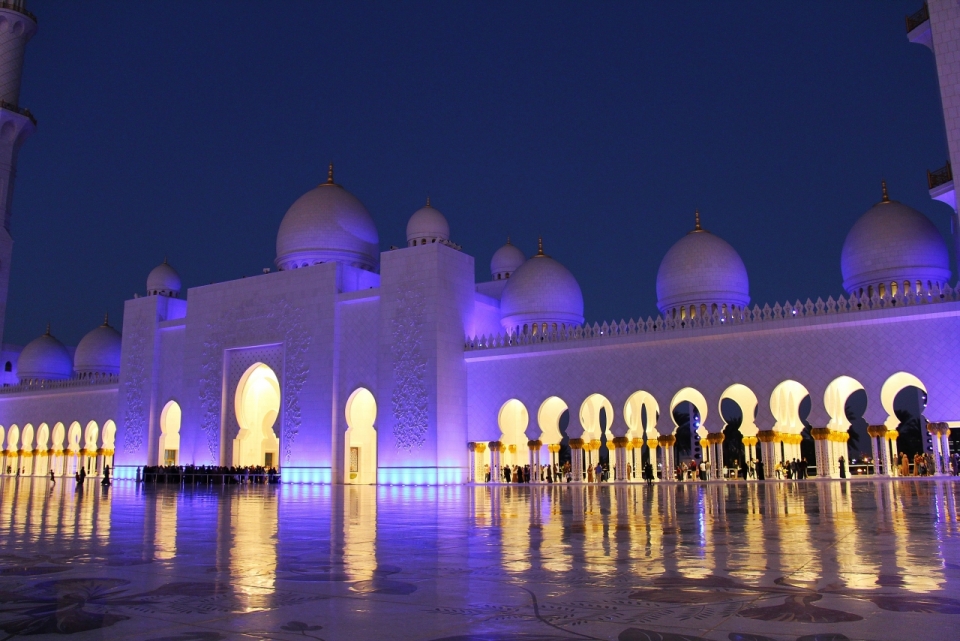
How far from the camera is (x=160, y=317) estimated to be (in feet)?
73.5

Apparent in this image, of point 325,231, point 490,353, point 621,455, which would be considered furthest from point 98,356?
point 621,455

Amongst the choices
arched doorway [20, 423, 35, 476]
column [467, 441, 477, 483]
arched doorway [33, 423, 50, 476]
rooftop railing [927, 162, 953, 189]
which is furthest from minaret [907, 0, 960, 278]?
arched doorway [20, 423, 35, 476]

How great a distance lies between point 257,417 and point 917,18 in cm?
1705

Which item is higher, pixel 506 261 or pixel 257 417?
pixel 506 261

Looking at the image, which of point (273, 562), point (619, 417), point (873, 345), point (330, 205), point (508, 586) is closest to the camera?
point (508, 586)

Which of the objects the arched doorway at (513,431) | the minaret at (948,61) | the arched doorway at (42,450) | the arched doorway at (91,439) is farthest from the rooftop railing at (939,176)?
the arched doorway at (42,450)

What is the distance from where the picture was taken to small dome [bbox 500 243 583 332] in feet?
64.1

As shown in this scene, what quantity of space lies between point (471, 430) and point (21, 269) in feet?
72.8

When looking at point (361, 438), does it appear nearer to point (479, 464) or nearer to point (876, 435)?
point (479, 464)

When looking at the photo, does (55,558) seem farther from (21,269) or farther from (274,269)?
(21,269)

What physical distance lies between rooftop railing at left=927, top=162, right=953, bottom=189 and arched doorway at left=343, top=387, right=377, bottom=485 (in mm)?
11735

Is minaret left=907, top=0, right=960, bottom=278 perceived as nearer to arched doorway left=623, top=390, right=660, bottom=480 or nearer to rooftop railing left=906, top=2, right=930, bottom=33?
rooftop railing left=906, top=2, right=930, bottom=33

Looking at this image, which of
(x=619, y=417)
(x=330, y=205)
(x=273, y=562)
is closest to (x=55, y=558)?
(x=273, y=562)

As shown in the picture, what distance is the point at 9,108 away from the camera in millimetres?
17906
